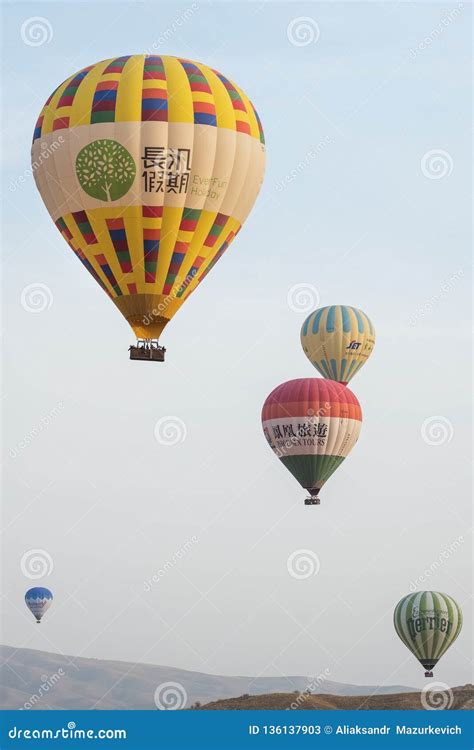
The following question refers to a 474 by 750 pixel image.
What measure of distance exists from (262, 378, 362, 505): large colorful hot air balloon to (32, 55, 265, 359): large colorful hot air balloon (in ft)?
60.9

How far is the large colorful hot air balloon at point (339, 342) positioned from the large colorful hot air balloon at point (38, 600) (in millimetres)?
25499

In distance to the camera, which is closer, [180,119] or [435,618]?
[180,119]

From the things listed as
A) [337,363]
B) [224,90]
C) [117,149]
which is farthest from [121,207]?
[337,363]

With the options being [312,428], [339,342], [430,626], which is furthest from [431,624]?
[339,342]

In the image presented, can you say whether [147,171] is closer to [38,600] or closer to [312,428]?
[312,428]

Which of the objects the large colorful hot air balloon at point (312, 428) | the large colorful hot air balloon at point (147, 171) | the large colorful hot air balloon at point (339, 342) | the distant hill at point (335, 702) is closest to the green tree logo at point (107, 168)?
the large colorful hot air balloon at point (147, 171)

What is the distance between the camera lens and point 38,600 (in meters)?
86.0

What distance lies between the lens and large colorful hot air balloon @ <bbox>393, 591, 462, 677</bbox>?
208 ft

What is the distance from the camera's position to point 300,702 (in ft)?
212

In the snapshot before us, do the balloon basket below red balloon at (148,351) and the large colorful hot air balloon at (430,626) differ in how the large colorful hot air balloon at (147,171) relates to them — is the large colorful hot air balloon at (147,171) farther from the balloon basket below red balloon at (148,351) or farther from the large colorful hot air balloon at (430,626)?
the large colorful hot air balloon at (430,626)

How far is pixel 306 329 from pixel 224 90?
29789 millimetres

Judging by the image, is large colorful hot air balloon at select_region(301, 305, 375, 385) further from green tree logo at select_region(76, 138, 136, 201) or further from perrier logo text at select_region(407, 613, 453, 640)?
green tree logo at select_region(76, 138, 136, 201)

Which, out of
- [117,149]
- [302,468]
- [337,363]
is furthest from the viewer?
[337,363]

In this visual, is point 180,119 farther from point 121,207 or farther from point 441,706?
point 441,706
